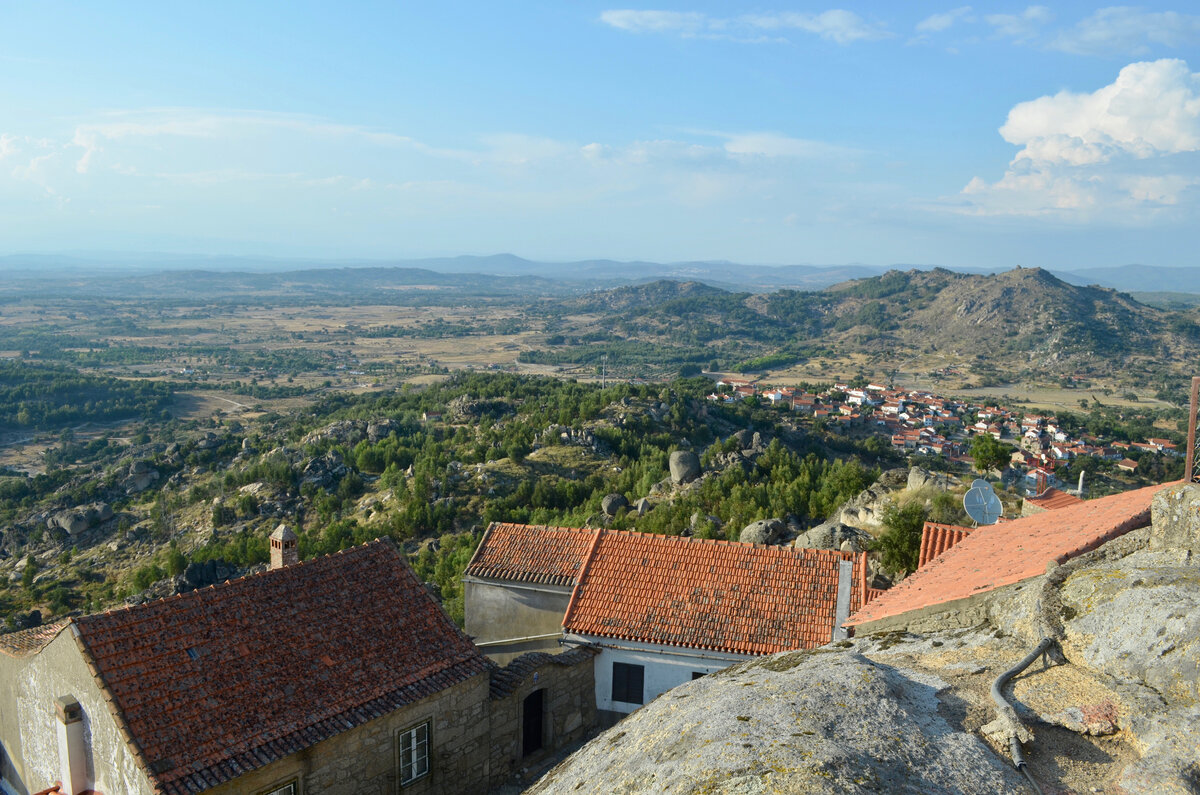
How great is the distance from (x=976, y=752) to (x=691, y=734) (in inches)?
85.8

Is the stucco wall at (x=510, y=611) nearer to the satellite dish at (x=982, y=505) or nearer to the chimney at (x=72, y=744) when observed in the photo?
the chimney at (x=72, y=744)

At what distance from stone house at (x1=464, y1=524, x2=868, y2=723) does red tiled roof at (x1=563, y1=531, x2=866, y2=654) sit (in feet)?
0.07

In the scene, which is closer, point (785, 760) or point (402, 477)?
point (785, 760)

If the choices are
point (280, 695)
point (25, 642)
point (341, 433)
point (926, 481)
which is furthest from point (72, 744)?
point (341, 433)

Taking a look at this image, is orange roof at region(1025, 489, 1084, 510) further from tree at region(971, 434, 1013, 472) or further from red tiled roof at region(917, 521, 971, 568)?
tree at region(971, 434, 1013, 472)

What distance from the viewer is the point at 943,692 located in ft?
23.0

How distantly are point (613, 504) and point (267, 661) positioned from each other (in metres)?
24.0

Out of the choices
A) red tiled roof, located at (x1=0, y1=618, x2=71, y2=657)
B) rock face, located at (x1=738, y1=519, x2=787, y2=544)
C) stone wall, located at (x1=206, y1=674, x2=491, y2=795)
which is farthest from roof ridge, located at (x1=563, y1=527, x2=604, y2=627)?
red tiled roof, located at (x1=0, y1=618, x2=71, y2=657)

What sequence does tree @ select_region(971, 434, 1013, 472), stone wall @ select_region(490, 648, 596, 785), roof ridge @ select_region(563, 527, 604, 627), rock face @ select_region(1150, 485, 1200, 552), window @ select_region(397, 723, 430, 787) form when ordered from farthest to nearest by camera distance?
1. tree @ select_region(971, 434, 1013, 472)
2. roof ridge @ select_region(563, 527, 604, 627)
3. stone wall @ select_region(490, 648, 596, 785)
4. window @ select_region(397, 723, 430, 787)
5. rock face @ select_region(1150, 485, 1200, 552)

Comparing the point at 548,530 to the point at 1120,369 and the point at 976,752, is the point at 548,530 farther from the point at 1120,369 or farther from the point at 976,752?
the point at 1120,369

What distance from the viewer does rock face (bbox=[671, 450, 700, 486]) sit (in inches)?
1532

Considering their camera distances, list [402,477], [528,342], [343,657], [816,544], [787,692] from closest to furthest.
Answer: [787,692] → [343,657] → [816,544] → [402,477] → [528,342]

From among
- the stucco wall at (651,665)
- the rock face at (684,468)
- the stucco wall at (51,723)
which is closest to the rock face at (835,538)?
the stucco wall at (651,665)

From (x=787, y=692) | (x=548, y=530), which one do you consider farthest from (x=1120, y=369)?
(x=787, y=692)
